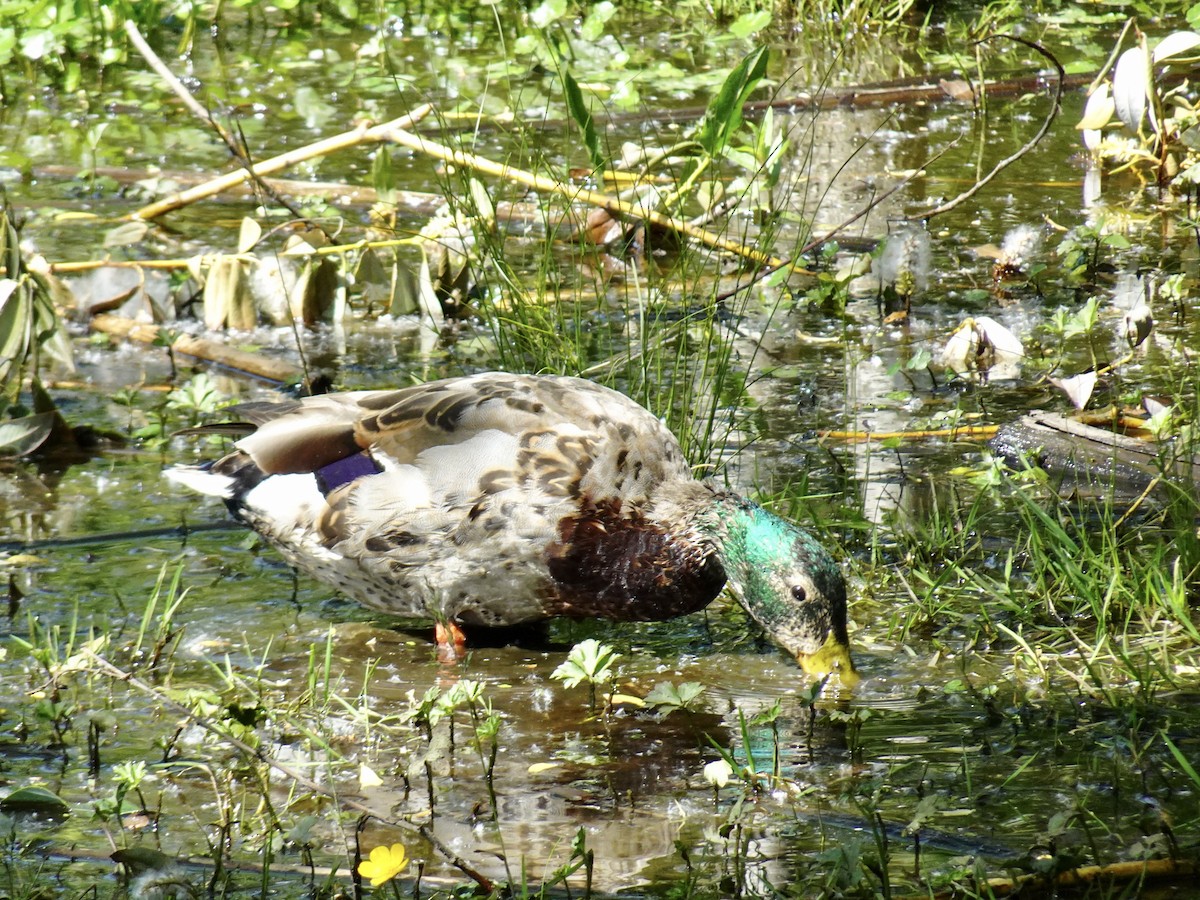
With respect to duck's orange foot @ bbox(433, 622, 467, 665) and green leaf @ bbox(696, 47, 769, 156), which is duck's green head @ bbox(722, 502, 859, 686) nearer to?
duck's orange foot @ bbox(433, 622, 467, 665)

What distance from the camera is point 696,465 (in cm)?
432

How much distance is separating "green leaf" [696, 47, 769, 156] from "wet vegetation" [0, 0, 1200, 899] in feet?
0.09

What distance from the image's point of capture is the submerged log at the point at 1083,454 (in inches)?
163

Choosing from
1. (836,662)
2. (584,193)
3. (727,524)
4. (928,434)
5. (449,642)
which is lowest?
(449,642)

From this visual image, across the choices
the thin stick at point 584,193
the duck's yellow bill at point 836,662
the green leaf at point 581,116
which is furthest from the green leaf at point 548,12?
the duck's yellow bill at point 836,662

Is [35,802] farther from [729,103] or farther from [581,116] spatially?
[729,103]

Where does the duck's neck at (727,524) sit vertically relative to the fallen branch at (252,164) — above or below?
below

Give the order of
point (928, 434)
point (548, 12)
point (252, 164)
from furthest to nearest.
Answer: point (548, 12) → point (252, 164) → point (928, 434)

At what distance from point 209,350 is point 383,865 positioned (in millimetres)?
3629

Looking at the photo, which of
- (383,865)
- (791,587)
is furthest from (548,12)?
(383,865)

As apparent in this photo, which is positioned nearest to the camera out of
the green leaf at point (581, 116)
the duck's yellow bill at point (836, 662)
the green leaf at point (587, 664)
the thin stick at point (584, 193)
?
the green leaf at point (587, 664)

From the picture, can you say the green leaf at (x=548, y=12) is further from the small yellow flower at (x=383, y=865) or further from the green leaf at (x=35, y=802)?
the small yellow flower at (x=383, y=865)

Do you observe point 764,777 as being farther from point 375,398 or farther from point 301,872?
point 375,398

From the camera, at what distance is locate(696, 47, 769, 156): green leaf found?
4.58 metres
